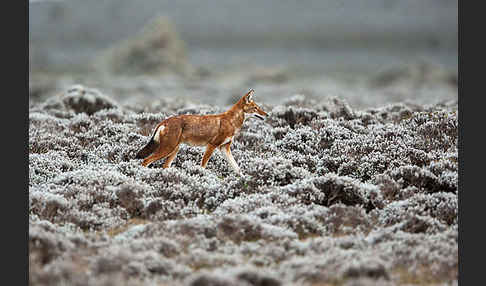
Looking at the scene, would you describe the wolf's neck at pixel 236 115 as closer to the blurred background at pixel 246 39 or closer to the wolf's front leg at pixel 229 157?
the wolf's front leg at pixel 229 157

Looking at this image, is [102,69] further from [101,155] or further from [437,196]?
[437,196]

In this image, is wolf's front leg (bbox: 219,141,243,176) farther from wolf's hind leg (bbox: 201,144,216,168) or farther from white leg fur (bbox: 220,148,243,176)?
wolf's hind leg (bbox: 201,144,216,168)

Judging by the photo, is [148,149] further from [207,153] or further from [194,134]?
[207,153]

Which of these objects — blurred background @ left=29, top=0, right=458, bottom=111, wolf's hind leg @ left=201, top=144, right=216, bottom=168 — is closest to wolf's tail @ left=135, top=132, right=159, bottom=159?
wolf's hind leg @ left=201, top=144, right=216, bottom=168

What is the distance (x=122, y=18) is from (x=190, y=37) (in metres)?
15.4

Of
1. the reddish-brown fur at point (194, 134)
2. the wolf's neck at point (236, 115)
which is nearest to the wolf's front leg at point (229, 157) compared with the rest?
the reddish-brown fur at point (194, 134)

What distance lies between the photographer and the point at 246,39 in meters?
97.9

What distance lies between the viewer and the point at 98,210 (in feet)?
30.2

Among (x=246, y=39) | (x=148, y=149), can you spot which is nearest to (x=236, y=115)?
(x=148, y=149)

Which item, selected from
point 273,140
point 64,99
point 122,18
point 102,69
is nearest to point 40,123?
point 64,99

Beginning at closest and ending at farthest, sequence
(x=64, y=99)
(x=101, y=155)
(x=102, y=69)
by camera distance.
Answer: (x=101, y=155) < (x=64, y=99) < (x=102, y=69)

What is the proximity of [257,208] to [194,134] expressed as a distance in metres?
2.39

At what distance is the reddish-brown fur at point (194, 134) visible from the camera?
10812mm

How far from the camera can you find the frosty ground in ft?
22.4
